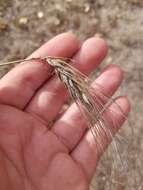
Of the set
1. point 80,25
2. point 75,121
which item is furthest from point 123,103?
point 80,25

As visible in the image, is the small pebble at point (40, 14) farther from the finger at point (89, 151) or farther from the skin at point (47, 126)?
the finger at point (89, 151)

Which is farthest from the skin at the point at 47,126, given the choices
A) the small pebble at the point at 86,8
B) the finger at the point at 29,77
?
the small pebble at the point at 86,8

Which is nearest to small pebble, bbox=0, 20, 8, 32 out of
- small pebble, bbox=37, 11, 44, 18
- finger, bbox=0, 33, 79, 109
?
small pebble, bbox=37, 11, 44, 18

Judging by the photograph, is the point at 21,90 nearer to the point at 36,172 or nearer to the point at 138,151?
the point at 36,172

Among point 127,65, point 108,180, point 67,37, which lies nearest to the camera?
point 67,37

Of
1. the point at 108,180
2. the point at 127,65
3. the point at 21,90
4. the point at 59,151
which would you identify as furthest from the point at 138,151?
the point at 21,90

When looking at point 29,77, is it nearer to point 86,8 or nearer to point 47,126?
point 47,126
